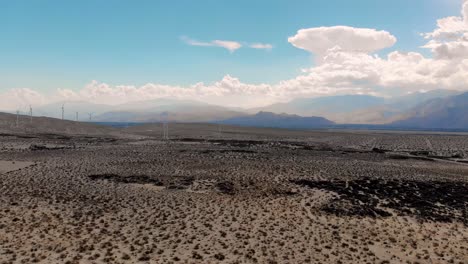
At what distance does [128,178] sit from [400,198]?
69.5 feet

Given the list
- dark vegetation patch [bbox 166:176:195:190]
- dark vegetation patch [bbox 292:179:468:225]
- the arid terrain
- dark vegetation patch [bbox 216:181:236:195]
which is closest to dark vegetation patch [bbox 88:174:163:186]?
the arid terrain

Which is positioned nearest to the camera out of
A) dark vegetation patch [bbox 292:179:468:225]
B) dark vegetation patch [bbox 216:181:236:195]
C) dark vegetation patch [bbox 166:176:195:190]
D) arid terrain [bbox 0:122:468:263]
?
arid terrain [bbox 0:122:468:263]

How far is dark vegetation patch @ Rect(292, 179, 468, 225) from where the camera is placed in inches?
894

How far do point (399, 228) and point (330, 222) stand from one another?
3512 mm

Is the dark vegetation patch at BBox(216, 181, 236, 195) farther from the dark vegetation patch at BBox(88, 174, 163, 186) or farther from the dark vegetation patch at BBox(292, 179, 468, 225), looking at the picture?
the dark vegetation patch at BBox(292, 179, 468, 225)

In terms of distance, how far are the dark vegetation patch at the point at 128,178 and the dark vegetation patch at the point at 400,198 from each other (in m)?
11.7

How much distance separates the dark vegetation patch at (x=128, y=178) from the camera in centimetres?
3027

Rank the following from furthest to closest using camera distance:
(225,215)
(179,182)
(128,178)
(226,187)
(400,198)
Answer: (128,178)
(179,182)
(226,187)
(400,198)
(225,215)

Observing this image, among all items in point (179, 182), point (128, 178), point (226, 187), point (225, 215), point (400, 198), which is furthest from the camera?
point (128, 178)

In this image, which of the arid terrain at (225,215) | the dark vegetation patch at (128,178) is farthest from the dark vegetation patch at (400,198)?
the dark vegetation patch at (128,178)

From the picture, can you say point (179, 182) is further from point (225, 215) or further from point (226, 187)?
point (225, 215)

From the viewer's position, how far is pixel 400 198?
87.5ft

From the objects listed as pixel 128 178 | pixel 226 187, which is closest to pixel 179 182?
pixel 226 187

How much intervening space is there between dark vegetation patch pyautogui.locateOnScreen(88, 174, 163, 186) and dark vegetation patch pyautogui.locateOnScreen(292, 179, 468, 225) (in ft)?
38.5
